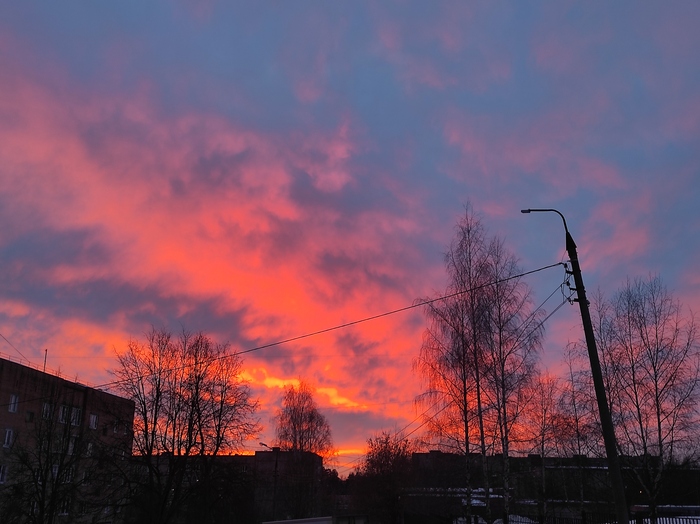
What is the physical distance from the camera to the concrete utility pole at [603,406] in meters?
12.8

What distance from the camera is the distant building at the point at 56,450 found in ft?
105

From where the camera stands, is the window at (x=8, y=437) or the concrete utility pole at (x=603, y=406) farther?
the window at (x=8, y=437)

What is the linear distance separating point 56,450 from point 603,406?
108 feet

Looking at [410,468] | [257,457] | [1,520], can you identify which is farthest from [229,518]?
[257,457]

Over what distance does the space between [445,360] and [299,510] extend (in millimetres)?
44079

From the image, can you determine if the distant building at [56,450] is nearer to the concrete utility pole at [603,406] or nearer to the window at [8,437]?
the window at [8,437]

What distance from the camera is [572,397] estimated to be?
3294 centimetres

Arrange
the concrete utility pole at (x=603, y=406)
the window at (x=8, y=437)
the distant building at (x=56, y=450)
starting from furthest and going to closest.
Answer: the window at (x=8, y=437) → the distant building at (x=56, y=450) → the concrete utility pole at (x=603, y=406)

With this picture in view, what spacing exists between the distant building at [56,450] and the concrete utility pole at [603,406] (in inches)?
1080

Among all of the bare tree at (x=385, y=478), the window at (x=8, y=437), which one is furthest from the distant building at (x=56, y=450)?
the bare tree at (x=385, y=478)

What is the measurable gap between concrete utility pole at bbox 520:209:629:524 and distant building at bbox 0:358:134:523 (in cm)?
2743

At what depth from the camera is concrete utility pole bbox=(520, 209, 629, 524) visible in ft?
42.0

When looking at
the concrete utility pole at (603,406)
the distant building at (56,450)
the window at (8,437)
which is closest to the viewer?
the concrete utility pole at (603,406)

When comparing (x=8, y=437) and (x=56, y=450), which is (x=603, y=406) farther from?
(x=8, y=437)
